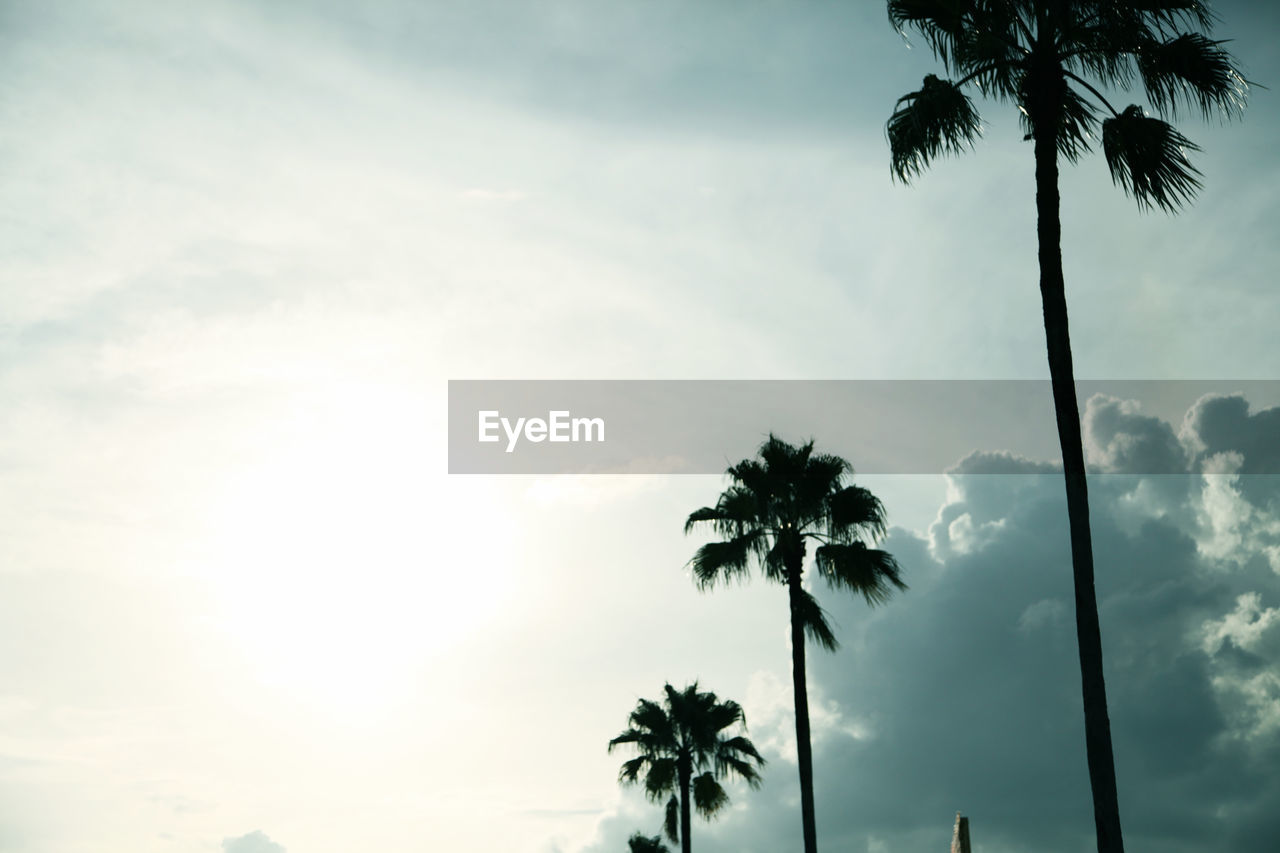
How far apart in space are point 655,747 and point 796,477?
64.8ft

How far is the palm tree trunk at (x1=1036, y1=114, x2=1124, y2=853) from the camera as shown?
13.1 metres

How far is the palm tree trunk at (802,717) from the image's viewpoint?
24250 millimetres

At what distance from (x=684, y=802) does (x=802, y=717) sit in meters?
19.0

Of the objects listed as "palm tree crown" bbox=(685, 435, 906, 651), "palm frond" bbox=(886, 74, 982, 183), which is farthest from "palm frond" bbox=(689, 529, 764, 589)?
"palm frond" bbox=(886, 74, 982, 183)

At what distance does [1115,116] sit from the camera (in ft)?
53.0

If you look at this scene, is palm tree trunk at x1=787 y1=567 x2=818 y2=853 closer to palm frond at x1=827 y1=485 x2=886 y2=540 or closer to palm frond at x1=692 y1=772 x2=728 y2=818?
palm frond at x1=827 y1=485 x2=886 y2=540

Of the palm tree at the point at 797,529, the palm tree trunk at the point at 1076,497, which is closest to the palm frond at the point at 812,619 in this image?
the palm tree at the point at 797,529

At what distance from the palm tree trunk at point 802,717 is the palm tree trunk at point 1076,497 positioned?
11.9m

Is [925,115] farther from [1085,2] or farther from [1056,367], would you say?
[1056,367]

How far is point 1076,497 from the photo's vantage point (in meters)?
14.3

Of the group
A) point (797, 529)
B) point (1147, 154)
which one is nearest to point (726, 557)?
point (797, 529)

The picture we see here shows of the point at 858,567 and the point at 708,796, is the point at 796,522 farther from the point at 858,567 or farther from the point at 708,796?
the point at 708,796

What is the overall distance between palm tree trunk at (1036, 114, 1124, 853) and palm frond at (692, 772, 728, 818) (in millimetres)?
29995

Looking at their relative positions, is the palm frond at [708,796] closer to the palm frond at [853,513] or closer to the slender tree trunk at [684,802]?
the slender tree trunk at [684,802]
